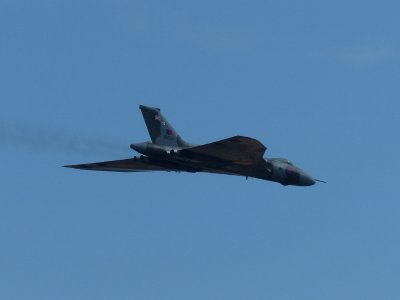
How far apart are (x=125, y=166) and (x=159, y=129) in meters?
5.25

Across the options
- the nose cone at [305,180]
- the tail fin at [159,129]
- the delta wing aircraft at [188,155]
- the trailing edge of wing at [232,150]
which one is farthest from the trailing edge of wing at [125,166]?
the nose cone at [305,180]

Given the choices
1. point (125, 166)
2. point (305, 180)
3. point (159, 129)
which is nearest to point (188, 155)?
point (159, 129)

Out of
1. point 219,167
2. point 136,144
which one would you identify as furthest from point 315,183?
point 136,144

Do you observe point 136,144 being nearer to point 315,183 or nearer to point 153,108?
point 153,108

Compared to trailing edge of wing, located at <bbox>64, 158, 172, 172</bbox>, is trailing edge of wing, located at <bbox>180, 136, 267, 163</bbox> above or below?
above

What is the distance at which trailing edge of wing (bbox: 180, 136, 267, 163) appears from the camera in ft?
251

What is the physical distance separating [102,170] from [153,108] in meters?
7.77

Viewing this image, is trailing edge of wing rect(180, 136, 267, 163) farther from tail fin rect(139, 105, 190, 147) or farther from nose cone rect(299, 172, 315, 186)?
nose cone rect(299, 172, 315, 186)

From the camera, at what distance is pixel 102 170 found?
87.3 metres

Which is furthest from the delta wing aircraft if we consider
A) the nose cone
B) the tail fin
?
the nose cone

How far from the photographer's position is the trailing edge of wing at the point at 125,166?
3255 inches

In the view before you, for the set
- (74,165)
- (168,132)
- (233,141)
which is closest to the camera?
(233,141)

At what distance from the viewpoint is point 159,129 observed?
8156cm

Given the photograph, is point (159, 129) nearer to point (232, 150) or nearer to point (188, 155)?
point (188, 155)
